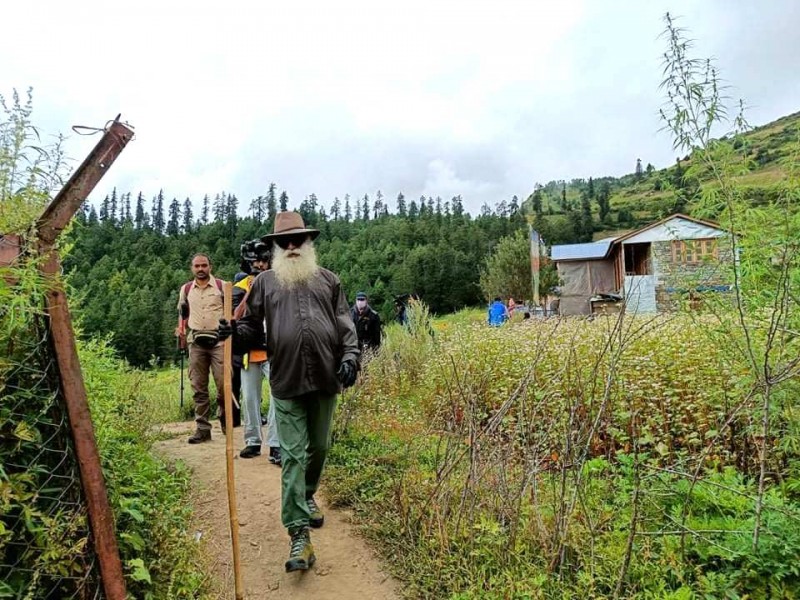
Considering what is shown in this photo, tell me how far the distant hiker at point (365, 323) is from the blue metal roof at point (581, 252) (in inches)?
1295

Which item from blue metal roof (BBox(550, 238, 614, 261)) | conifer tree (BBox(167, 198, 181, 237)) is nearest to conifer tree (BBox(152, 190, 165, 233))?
conifer tree (BBox(167, 198, 181, 237))

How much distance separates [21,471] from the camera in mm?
1870

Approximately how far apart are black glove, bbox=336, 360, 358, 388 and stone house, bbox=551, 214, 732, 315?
1685mm

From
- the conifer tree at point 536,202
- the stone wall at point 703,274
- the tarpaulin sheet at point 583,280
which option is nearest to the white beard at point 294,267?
the stone wall at point 703,274

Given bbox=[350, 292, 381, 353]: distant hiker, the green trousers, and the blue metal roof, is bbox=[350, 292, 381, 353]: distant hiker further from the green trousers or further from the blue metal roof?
the blue metal roof

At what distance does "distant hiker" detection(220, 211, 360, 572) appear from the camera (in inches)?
122

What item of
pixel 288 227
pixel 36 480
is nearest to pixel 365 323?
pixel 288 227

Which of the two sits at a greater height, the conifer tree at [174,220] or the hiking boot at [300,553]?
the conifer tree at [174,220]

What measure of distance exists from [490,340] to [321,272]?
441 cm

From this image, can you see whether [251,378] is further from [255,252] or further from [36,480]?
[36,480]

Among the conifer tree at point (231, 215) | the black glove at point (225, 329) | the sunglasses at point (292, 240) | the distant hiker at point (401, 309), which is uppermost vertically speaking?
the conifer tree at point (231, 215)

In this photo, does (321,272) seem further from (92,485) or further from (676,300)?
(676,300)

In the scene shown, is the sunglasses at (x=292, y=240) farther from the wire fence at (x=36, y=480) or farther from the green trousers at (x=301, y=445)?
the wire fence at (x=36, y=480)

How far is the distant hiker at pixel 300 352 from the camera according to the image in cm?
309
